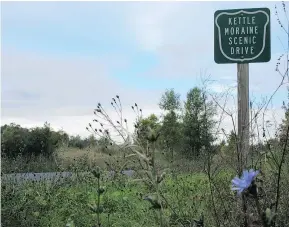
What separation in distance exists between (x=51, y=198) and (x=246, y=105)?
2.66m

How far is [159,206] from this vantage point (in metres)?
1.95

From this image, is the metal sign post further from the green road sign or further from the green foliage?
the green foliage

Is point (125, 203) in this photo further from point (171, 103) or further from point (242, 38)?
point (171, 103)

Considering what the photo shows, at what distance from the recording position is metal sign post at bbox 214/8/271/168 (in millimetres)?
4930

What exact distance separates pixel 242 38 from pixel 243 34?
4 cm

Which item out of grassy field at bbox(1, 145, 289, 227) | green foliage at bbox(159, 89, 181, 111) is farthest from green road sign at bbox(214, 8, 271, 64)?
green foliage at bbox(159, 89, 181, 111)

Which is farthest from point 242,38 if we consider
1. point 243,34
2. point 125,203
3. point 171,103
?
point 171,103

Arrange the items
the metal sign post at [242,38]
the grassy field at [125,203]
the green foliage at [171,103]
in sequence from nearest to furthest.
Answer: the grassy field at [125,203], the metal sign post at [242,38], the green foliage at [171,103]

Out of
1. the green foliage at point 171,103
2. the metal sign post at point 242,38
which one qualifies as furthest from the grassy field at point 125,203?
the green foliage at point 171,103

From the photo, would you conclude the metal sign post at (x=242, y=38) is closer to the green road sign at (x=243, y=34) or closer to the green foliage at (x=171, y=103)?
the green road sign at (x=243, y=34)

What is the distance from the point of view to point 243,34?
196 inches

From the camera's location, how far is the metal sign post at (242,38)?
4.93 metres

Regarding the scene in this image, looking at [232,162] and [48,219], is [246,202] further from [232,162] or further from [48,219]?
[48,219]

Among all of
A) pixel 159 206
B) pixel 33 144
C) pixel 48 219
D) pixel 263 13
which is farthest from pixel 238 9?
pixel 33 144
